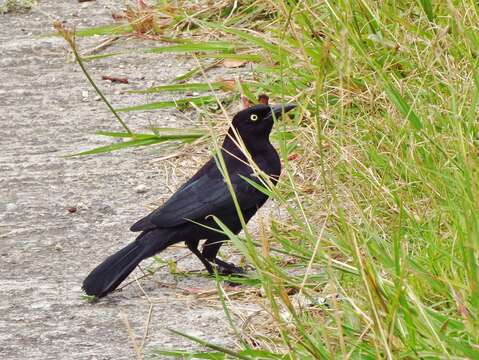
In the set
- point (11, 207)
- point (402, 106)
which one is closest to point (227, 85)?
point (11, 207)

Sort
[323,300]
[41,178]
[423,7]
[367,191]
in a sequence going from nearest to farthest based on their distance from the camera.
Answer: [323,300], [367,191], [423,7], [41,178]

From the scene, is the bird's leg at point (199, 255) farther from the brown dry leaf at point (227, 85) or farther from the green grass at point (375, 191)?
the brown dry leaf at point (227, 85)

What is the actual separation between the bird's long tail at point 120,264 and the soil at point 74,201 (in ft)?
0.23

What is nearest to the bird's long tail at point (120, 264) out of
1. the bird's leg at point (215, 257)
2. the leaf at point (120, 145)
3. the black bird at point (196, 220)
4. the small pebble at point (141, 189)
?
the black bird at point (196, 220)

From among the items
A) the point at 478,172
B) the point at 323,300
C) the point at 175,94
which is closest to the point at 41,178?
the point at 175,94

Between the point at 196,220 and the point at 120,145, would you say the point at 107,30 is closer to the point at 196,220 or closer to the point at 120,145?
the point at 120,145

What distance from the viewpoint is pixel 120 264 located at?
4.10 metres

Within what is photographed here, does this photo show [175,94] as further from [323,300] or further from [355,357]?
[355,357]

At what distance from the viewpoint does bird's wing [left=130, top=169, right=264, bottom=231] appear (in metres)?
4.25

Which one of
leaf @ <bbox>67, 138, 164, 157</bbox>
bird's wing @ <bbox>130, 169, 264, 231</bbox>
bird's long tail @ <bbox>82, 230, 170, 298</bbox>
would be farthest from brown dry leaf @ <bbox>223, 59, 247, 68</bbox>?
bird's long tail @ <bbox>82, 230, 170, 298</bbox>

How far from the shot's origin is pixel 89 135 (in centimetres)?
577

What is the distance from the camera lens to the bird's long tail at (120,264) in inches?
159

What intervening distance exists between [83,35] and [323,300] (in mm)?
3725

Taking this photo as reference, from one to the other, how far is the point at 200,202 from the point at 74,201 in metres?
0.92
